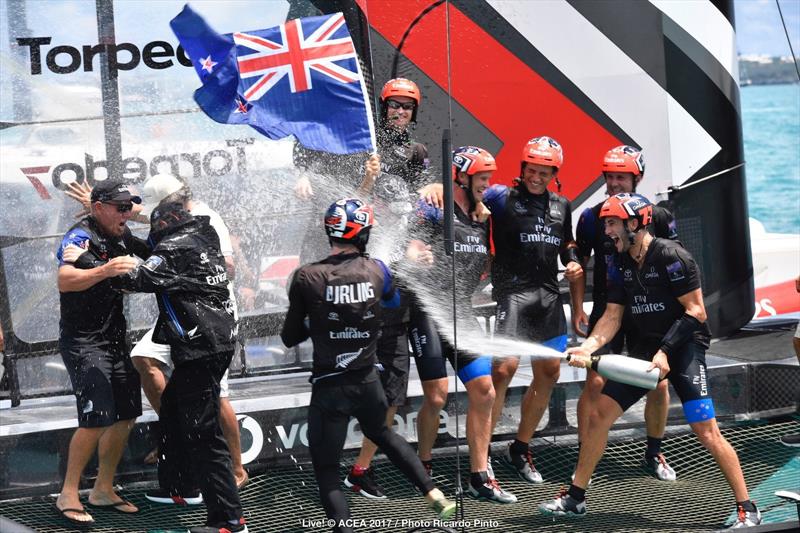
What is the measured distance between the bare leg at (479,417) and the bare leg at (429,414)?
173 mm

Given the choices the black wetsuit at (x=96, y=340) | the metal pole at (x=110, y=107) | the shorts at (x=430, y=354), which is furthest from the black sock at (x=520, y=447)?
the metal pole at (x=110, y=107)

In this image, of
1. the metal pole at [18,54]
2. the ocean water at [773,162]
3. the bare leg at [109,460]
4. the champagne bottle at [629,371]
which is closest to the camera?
the champagne bottle at [629,371]

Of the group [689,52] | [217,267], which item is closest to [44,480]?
[217,267]

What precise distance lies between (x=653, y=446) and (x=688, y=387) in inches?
32.8

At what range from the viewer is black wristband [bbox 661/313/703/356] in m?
5.82

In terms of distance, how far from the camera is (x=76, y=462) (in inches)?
229

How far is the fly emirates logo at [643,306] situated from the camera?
236 inches

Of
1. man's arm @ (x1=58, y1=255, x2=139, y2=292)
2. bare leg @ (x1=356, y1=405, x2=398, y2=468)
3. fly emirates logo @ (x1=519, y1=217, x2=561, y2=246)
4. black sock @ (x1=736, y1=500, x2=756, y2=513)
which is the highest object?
fly emirates logo @ (x1=519, y1=217, x2=561, y2=246)

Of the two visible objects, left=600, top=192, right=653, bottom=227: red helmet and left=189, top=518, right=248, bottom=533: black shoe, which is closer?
left=189, top=518, right=248, bottom=533: black shoe

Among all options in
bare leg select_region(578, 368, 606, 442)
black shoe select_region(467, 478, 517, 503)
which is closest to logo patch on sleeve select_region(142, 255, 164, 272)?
black shoe select_region(467, 478, 517, 503)

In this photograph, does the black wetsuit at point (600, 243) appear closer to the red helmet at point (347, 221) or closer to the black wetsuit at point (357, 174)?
the black wetsuit at point (357, 174)

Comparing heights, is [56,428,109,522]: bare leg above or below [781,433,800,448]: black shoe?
above

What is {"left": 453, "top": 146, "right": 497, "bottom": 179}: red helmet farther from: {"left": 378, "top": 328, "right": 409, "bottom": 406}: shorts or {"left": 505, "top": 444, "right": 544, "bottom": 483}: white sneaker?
{"left": 505, "top": 444, "right": 544, "bottom": 483}: white sneaker

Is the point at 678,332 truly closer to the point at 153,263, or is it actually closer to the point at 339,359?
the point at 339,359
